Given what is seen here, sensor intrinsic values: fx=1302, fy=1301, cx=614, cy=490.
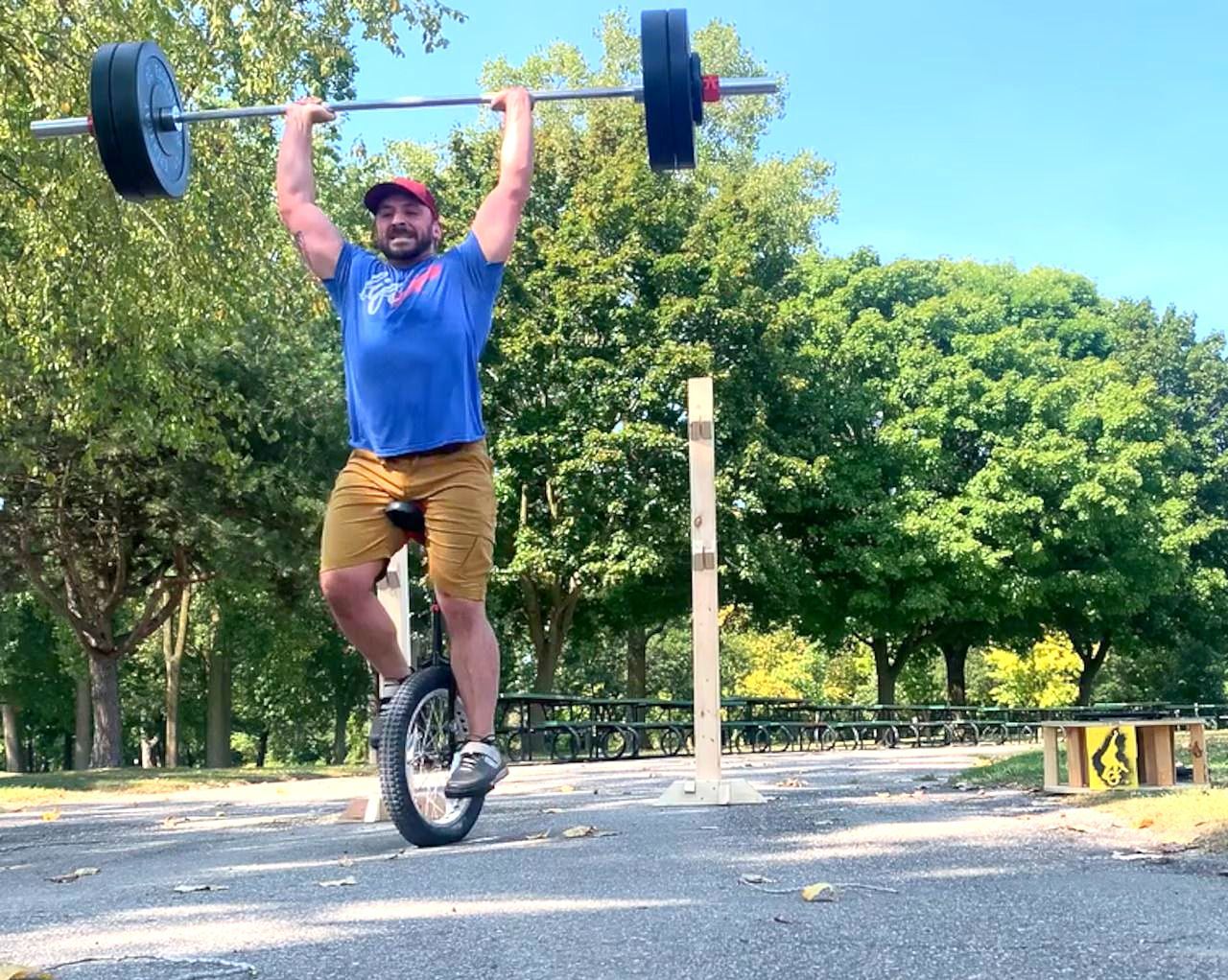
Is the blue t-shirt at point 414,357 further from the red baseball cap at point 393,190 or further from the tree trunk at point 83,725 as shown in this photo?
the tree trunk at point 83,725

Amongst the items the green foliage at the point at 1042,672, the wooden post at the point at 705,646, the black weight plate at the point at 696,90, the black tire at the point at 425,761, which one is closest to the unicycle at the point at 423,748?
→ the black tire at the point at 425,761

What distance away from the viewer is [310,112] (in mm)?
4605

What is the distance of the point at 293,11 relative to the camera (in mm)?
9688

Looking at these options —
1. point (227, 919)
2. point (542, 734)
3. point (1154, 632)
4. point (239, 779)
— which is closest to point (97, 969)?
point (227, 919)

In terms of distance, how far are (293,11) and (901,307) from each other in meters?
25.4

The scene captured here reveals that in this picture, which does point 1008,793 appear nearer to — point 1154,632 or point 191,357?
point 191,357

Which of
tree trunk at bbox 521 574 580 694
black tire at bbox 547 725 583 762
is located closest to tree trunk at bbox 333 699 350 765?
tree trunk at bbox 521 574 580 694

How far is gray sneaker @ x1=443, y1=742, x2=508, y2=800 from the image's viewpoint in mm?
4406

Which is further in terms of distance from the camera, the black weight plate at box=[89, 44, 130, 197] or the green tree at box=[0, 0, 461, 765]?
the green tree at box=[0, 0, 461, 765]

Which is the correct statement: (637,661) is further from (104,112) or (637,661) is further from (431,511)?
(431,511)

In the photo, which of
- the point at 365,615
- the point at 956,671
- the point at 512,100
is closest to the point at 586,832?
the point at 365,615

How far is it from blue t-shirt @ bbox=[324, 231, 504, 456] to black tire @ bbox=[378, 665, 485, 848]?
0.91 metres

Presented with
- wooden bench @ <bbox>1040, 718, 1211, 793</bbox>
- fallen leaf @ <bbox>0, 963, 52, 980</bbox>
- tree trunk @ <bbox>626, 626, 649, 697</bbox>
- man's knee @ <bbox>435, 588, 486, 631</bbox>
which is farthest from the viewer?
tree trunk @ <bbox>626, 626, 649, 697</bbox>

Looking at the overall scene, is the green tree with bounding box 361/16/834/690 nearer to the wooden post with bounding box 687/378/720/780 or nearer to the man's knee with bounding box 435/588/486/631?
the wooden post with bounding box 687/378/720/780
